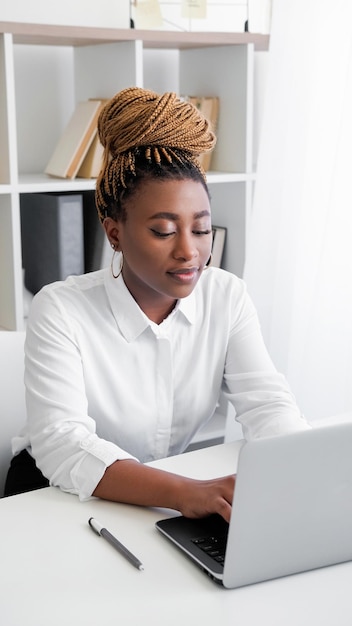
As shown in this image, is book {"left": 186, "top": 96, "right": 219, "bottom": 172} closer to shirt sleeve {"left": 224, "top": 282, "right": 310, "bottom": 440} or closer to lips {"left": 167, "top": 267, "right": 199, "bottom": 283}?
shirt sleeve {"left": 224, "top": 282, "right": 310, "bottom": 440}

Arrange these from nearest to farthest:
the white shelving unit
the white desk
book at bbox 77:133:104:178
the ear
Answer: the white desk → the ear → the white shelving unit → book at bbox 77:133:104:178

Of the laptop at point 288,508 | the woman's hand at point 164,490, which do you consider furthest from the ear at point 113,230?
the laptop at point 288,508

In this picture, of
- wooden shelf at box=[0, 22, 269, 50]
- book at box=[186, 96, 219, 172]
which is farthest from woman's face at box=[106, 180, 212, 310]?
book at box=[186, 96, 219, 172]

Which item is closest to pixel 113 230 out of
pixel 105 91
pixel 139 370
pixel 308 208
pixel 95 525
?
pixel 139 370

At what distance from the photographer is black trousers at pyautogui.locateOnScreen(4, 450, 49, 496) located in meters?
1.66

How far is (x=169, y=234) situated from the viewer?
58.8 inches

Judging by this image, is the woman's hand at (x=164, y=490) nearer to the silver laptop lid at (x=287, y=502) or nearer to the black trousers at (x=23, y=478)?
the silver laptop lid at (x=287, y=502)

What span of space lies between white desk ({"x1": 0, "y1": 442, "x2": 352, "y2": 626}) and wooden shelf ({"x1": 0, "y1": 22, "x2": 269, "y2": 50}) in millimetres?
1438

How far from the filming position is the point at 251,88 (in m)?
2.62

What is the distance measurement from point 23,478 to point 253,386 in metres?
0.47

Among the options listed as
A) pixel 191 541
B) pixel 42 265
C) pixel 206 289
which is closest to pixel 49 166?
pixel 42 265

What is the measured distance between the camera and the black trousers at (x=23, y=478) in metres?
1.66

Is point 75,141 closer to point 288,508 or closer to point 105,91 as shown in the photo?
point 105,91

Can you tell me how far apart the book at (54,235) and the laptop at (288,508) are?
60.3 inches
